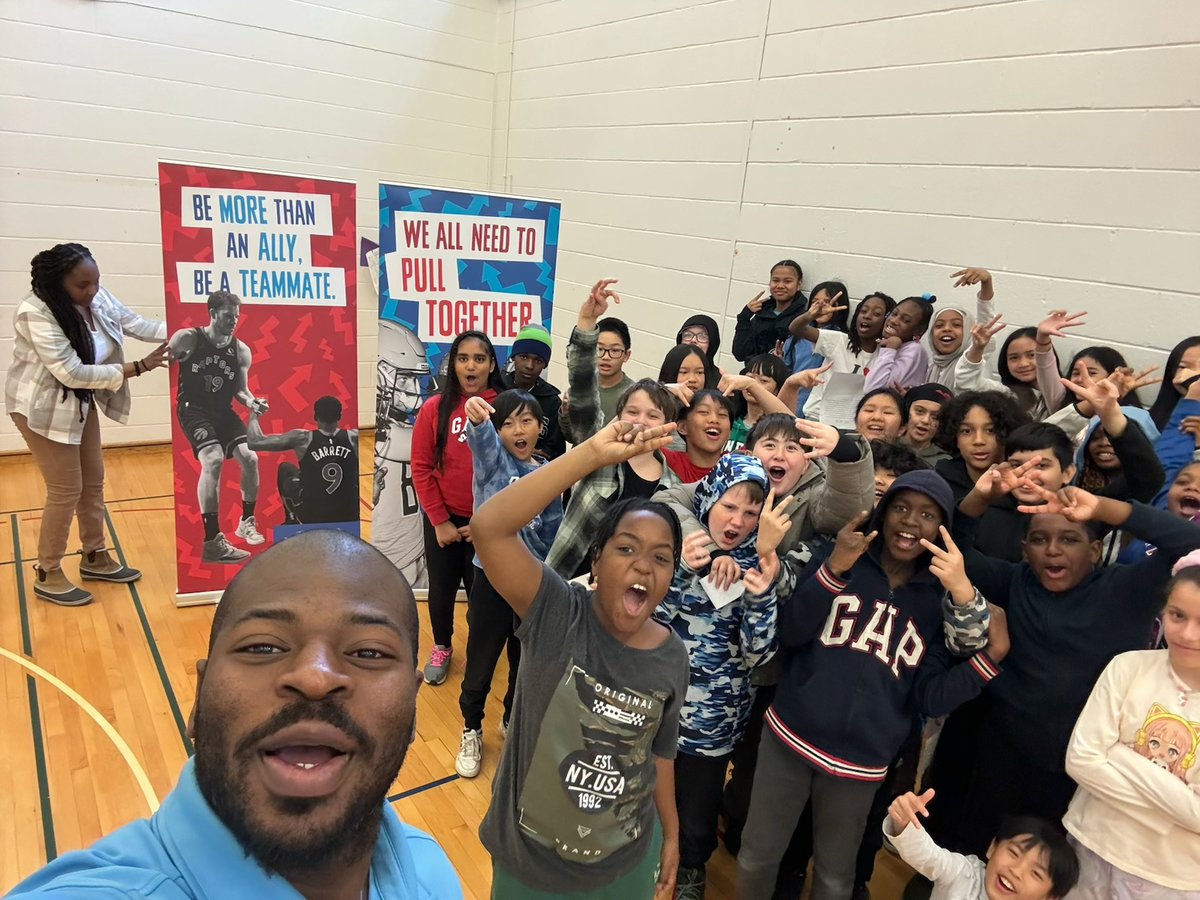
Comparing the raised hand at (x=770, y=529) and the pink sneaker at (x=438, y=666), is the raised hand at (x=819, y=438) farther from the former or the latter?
the pink sneaker at (x=438, y=666)

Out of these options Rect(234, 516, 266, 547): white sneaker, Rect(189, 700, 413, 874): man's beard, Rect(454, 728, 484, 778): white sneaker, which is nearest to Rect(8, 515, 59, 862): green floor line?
Rect(234, 516, 266, 547): white sneaker

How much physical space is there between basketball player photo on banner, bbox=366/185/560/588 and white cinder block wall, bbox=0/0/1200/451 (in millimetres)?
1799

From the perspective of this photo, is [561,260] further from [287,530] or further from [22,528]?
[22,528]

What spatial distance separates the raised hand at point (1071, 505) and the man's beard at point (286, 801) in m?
1.69

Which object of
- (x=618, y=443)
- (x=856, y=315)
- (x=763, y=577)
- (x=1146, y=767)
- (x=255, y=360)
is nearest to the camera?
(x=618, y=443)

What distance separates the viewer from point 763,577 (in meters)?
1.86

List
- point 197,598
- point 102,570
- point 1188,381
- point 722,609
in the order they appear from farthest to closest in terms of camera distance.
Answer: point 102,570, point 197,598, point 1188,381, point 722,609

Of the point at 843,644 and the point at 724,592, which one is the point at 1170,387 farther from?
the point at 724,592

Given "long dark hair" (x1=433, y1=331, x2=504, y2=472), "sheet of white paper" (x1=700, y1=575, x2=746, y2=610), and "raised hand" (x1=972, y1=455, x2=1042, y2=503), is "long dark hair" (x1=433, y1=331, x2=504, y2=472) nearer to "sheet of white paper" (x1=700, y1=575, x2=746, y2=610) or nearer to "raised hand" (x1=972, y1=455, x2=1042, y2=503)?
"sheet of white paper" (x1=700, y1=575, x2=746, y2=610)

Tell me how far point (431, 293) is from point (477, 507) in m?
1.47

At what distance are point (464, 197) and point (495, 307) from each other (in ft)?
1.94

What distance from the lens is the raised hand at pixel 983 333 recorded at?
332 centimetres

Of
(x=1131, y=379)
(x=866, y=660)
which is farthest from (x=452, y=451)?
(x=1131, y=379)

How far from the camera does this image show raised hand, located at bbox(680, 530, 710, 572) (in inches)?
74.7
